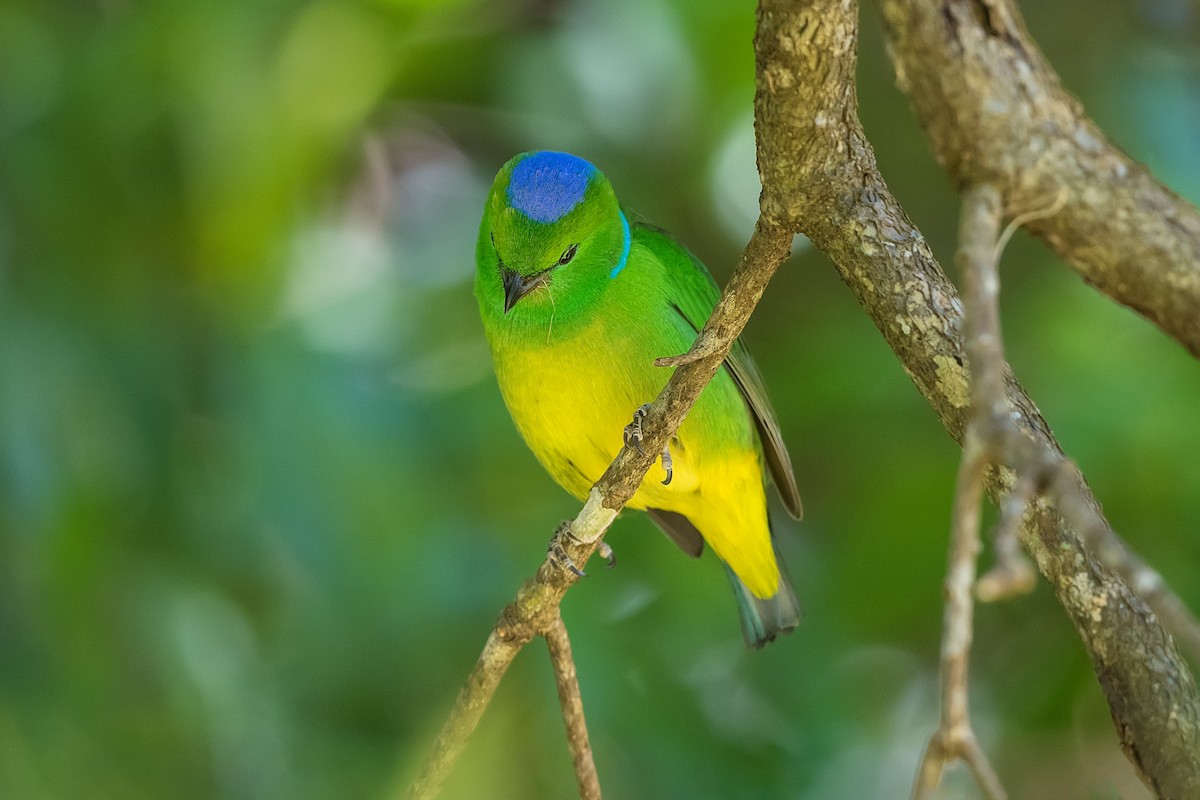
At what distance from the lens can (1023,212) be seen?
1.34 metres

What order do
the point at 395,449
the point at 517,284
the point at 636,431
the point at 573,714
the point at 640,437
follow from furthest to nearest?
the point at 395,449 < the point at 517,284 < the point at 636,431 < the point at 573,714 < the point at 640,437

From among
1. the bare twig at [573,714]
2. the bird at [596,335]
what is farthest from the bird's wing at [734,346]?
the bare twig at [573,714]

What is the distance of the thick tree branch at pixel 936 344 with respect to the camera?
1.56 meters

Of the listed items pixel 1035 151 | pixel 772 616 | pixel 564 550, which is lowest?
pixel 772 616

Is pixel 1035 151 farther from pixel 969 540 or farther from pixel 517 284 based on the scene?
pixel 517 284

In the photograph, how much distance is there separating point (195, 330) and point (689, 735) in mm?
1983

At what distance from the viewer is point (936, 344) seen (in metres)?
1.71

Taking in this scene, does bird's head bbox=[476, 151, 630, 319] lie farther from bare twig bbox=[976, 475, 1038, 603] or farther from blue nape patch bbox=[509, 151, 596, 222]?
bare twig bbox=[976, 475, 1038, 603]

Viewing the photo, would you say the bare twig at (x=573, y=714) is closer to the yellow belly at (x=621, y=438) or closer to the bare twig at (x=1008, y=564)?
the yellow belly at (x=621, y=438)

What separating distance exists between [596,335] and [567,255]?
22cm

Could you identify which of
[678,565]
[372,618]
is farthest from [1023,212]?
[678,565]

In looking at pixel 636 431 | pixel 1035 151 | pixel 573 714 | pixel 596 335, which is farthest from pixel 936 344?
pixel 596 335

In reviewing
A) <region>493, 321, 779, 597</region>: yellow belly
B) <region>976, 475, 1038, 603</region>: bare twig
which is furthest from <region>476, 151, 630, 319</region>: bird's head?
<region>976, 475, 1038, 603</region>: bare twig

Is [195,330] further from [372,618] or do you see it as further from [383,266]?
[372,618]
